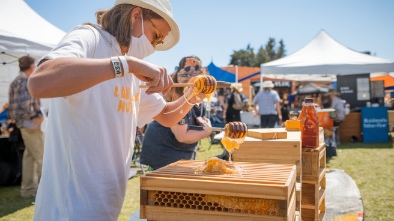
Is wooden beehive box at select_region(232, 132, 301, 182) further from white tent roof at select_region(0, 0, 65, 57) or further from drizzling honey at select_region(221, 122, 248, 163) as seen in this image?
white tent roof at select_region(0, 0, 65, 57)

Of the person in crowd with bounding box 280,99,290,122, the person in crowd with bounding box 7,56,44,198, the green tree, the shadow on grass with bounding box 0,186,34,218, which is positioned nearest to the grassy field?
the shadow on grass with bounding box 0,186,34,218

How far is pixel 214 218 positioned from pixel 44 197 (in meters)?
0.79

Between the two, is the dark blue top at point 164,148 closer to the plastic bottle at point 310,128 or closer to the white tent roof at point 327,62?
the plastic bottle at point 310,128

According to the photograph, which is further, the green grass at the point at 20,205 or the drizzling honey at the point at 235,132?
the green grass at the point at 20,205

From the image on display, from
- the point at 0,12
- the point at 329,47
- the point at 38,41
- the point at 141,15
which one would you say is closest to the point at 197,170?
the point at 141,15

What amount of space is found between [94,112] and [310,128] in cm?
163

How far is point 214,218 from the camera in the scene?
1290mm

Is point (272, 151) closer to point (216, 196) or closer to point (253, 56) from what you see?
point (216, 196)

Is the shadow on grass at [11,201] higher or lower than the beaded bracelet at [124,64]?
lower

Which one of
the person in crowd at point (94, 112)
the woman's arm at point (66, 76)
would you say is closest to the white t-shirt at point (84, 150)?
the person in crowd at point (94, 112)

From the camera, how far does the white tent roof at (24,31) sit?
580cm

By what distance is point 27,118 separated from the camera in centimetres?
533

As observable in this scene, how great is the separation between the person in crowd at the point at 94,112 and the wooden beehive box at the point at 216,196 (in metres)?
0.27

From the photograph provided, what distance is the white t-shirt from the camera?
146 cm
